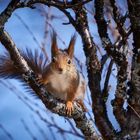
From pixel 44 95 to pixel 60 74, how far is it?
441 millimetres

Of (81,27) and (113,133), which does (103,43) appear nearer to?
(81,27)

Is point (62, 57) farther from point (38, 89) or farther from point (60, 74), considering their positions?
point (38, 89)

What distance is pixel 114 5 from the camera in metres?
2.36

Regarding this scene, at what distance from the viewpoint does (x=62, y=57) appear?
105 inches

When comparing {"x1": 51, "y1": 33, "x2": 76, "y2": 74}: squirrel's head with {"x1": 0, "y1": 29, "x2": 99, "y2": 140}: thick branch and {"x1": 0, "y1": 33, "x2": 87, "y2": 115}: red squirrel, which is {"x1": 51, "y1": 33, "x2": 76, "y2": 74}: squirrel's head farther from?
{"x1": 0, "y1": 29, "x2": 99, "y2": 140}: thick branch

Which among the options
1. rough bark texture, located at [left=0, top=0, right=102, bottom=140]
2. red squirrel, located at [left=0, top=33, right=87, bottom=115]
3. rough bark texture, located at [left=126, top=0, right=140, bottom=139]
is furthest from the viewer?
red squirrel, located at [left=0, top=33, right=87, bottom=115]

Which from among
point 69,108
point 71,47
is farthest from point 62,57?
point 69,108

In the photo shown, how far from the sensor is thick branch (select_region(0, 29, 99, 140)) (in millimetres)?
2082

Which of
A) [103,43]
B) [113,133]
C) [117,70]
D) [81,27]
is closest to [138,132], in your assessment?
[113,133]

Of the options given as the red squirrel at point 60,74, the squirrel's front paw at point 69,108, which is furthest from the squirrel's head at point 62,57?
the squirrel's front paw at point 69,108

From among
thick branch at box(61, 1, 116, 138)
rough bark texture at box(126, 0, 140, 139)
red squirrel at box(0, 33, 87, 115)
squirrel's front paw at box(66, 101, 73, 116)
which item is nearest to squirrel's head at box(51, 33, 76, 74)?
red squirrel at box(0, 33, 87, 115)

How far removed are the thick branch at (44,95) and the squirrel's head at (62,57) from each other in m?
0.34

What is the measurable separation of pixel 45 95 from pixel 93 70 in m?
0.35

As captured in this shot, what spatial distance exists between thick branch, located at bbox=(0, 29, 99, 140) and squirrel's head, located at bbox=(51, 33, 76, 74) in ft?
1.12
